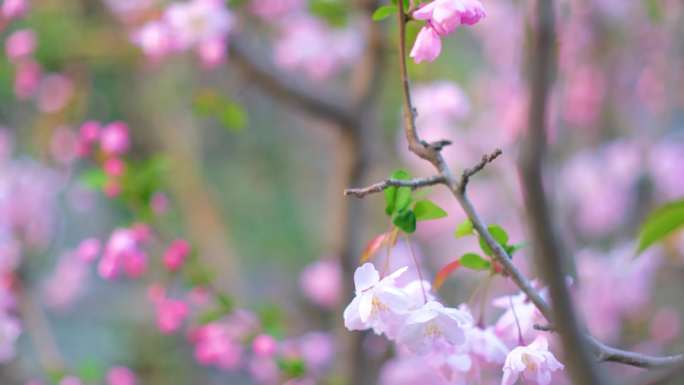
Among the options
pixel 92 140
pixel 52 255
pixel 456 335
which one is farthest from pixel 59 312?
pixel 456 335

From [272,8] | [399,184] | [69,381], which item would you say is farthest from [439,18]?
[272,8]

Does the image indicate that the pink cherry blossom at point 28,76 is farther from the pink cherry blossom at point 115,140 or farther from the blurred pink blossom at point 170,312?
the blurred pink blossom at point 170,312

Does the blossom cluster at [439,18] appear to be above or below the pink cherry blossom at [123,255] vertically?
below

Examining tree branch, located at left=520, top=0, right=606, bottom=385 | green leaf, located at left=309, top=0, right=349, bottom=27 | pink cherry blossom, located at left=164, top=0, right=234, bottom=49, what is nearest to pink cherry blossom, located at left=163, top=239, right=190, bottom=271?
pink cherry blossom, located at left=164, top=0, right=234, bottom=49

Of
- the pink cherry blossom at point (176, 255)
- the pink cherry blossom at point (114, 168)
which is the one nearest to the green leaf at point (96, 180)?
the pink cherry blossom at point (114, 168)

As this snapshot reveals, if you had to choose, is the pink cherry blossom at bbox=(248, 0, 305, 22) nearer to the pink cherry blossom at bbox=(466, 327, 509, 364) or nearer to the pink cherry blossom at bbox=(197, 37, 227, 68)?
the pink cherry blossom at bbox=(197, 37, 227, 68)

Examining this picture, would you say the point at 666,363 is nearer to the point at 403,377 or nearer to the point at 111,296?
the point at 403,377
